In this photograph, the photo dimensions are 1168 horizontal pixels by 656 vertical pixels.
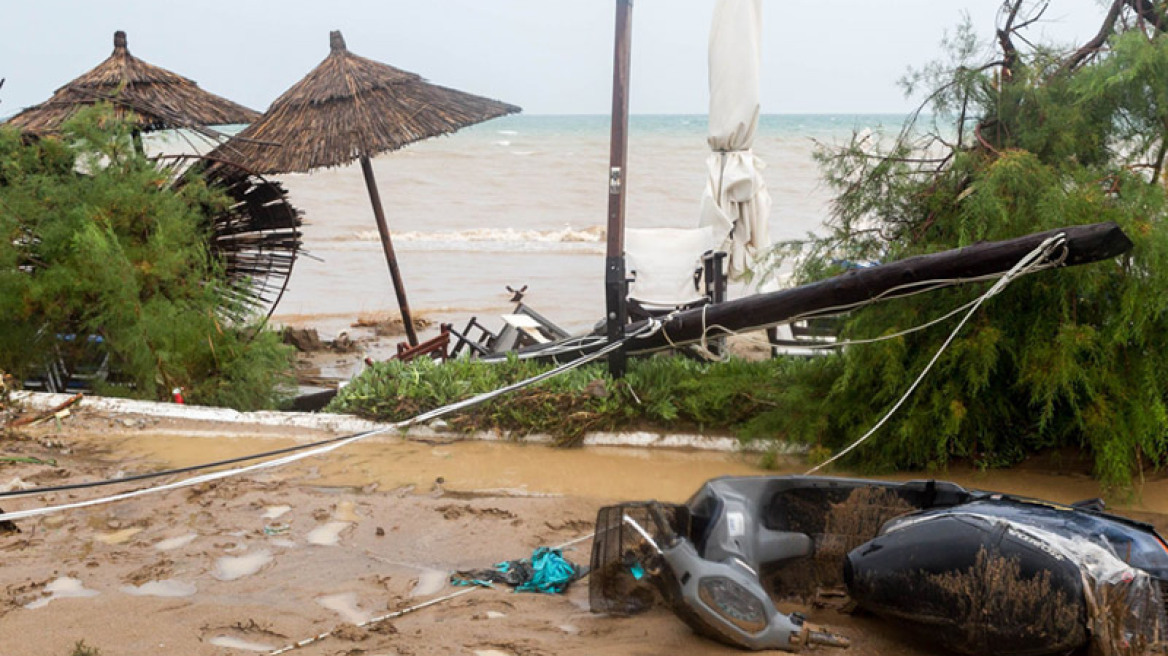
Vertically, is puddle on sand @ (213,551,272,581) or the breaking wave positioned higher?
the breaking wave

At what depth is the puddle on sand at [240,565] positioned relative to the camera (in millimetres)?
4898

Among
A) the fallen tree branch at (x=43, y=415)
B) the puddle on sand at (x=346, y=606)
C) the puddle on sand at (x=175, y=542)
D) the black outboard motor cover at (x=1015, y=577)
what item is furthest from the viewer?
the fallen tree branch at (x=43, y=415)

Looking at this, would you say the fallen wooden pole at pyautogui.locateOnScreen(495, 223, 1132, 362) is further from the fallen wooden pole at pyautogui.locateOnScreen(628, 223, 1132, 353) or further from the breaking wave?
the breaking wave

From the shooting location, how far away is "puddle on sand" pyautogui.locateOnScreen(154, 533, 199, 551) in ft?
17.3

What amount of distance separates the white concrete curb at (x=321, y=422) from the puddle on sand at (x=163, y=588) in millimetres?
2566

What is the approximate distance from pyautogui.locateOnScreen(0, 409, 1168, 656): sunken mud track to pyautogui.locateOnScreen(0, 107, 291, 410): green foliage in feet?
2.66

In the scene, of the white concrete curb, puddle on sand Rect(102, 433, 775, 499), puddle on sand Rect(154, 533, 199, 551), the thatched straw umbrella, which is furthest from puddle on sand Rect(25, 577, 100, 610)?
the thatched straw umbrella

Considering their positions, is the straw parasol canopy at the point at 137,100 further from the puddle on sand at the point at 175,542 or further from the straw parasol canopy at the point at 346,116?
the puddle on sand at the point at 175,542

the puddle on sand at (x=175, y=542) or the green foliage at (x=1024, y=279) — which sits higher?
the green foliage at (x=1024, y=279)

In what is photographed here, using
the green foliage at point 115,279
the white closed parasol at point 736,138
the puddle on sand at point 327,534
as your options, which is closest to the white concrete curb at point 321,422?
the green foliage at point 115,279

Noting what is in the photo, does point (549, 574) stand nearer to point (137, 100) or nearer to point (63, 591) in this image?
point (63, 591)

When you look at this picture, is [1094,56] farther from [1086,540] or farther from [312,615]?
[312,615]

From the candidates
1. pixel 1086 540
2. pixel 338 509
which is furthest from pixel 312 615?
pixel 1086 540

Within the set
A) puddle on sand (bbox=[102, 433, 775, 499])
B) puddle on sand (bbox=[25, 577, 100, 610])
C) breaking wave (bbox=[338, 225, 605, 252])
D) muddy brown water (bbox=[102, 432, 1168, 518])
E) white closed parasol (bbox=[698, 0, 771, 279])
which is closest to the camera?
puddle on sand (bbox=[25, 577, 100, 610])
